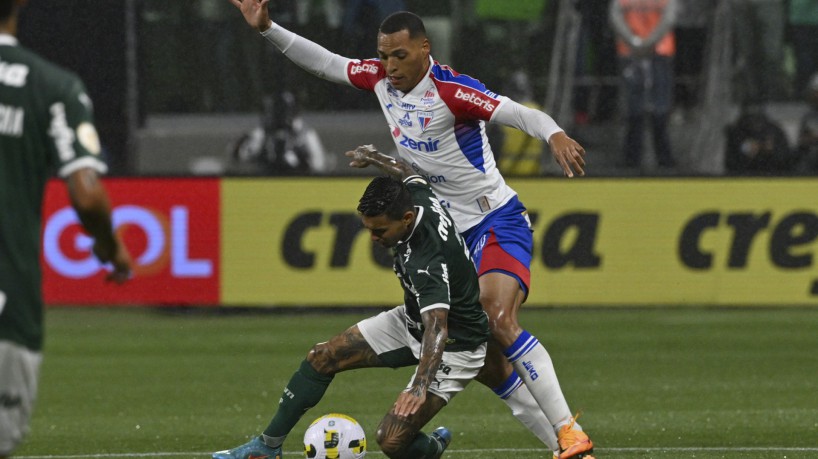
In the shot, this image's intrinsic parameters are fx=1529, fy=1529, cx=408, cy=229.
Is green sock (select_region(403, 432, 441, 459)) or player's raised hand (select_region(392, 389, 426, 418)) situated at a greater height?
player's raised hand (select_region(392, 389, 426, 418))

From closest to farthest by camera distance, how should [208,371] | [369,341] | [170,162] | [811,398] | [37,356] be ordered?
[37,356], [369,341], [811,398], [208,371], [170,162]

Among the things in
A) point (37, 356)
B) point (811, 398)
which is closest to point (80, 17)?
point (811, 398)

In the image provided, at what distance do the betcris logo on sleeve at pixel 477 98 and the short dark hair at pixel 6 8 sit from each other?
11.0 ft

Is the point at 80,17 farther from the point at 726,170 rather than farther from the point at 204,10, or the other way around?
the point at 726,170

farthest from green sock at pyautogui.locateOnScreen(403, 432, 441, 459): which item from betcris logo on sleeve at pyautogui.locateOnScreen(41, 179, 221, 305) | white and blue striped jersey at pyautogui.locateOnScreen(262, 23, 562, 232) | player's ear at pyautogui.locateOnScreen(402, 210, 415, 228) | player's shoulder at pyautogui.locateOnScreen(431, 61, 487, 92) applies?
betcris logo on sleeve at pyautogui.locateOnScreen(41, 179, 221, 305)

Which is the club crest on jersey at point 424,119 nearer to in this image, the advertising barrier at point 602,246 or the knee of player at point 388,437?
the knee of player at point 388,437

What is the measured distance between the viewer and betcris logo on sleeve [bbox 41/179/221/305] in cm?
Answer: 1498

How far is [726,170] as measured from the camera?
1594cm

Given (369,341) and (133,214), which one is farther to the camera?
(133,214)

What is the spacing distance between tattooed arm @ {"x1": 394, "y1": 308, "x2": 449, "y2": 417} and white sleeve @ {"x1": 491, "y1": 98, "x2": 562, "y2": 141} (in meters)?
1.05

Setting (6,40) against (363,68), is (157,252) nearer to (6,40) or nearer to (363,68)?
(363,68)

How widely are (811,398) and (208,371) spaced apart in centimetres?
458

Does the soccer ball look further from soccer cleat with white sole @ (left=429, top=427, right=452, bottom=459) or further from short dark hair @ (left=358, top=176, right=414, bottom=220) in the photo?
short dark hair @ (left=358, top=176, right=414, bottom=220)

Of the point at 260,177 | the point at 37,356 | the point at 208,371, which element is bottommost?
the point at 208,371
